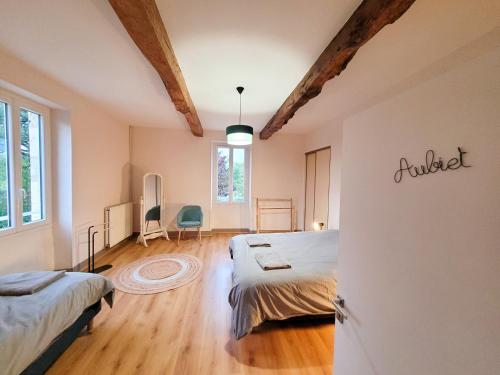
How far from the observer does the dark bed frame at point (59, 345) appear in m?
1.25

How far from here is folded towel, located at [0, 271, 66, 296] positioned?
1438mm

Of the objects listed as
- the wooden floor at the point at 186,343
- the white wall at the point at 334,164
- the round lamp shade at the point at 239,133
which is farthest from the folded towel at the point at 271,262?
the white wall at the point at 334,164

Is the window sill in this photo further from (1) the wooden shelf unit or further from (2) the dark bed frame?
(1) the wooden shelf unit

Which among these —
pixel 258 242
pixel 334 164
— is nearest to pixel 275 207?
pixel 334 164

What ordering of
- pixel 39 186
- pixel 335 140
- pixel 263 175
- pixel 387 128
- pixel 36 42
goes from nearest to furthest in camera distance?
pixel 387 128, pixel 36 42, pixel 39 186, pixel 335 140, pixel 263 175

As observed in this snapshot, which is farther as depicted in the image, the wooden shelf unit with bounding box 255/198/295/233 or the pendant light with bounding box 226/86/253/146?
the wooden shelf unit with bounding box 255/198/295/233

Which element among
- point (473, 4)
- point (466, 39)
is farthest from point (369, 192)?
point (466, 39)

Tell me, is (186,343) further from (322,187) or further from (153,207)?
(322,187)

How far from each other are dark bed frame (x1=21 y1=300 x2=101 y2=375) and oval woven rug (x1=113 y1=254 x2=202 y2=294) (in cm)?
71

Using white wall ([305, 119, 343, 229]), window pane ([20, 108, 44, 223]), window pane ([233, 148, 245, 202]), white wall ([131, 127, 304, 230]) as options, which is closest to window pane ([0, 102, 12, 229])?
window pane ([20, 108, 44, 223])

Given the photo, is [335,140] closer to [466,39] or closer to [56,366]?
[466,39]

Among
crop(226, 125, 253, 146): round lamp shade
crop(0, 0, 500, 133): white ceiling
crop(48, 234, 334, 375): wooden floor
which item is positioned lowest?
crop(48, 234, 334, 375): wooden floor

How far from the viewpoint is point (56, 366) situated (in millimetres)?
1511

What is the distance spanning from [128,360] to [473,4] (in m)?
3.28
